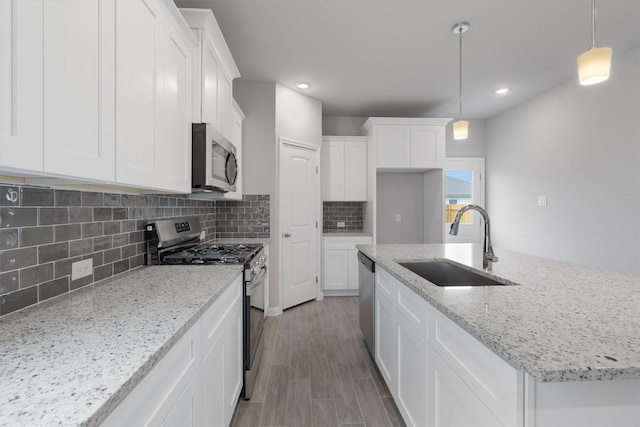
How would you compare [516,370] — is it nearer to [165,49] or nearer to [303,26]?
[165,49]

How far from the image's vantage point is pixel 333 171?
4.25 m

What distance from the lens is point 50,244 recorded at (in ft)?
3.61

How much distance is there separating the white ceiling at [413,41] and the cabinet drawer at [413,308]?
81.3 inches

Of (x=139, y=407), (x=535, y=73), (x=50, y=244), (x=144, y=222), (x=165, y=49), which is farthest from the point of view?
(x=535, y=73)

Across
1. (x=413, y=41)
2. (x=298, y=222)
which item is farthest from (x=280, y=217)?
(x=413, y=41)

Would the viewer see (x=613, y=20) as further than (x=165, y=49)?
Yes

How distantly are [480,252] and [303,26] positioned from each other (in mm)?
2293

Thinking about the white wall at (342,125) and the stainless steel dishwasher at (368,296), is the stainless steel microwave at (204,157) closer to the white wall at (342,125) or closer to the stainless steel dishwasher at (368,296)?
the stainless steel dishwasher at (368,296)

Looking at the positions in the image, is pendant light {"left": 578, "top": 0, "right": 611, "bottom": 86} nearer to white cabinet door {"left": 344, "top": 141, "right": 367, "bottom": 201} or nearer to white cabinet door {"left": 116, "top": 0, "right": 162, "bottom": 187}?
white cabinet door {"left": 116, "top": 0, "right": 162, "bottom": 187}

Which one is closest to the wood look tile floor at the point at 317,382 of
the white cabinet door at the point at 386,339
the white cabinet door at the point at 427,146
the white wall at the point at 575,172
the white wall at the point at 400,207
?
the white cabinet door at the point at 386,339

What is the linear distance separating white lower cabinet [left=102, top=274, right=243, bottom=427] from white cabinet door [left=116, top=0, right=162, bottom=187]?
2.10 feet

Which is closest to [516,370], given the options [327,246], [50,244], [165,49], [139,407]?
[139,407]

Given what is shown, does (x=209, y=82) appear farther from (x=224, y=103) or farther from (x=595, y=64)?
(x=595, y=64)

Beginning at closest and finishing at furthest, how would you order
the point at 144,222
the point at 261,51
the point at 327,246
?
the point at 144,222 < the point at 261,51 < the point at 327,246
